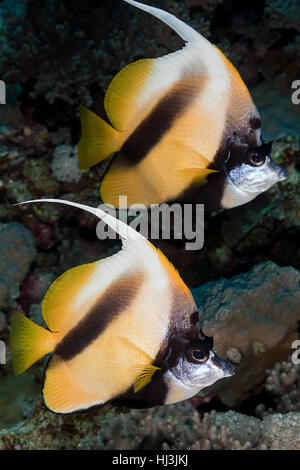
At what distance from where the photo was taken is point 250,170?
5.74 ft

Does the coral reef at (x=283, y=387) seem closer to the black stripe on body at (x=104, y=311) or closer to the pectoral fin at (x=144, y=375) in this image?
A: the pectoral fin at (x=144, y=375)

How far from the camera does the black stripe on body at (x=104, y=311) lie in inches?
61.4

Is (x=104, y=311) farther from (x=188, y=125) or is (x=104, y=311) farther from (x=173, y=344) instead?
(x=188, y=125)

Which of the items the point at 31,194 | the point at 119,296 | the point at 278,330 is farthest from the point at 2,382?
the point at 119,296

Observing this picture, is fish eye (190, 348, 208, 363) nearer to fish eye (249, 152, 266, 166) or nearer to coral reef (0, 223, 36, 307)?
fish eye (249, 152, 266, 166)

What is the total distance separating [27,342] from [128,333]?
0.39 m

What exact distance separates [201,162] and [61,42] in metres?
3.12

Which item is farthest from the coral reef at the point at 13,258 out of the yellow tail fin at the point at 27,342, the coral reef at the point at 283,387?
the yellow tail fin at the point at 27,342

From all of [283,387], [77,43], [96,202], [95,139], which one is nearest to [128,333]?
[95,139]

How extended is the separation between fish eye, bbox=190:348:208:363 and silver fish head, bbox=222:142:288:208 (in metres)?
0.64

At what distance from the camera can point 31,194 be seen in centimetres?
455

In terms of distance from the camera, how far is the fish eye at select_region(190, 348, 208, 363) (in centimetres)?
155

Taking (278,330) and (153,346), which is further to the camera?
(278,330)

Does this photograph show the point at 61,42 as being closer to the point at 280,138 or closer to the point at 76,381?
the point at 280,138
